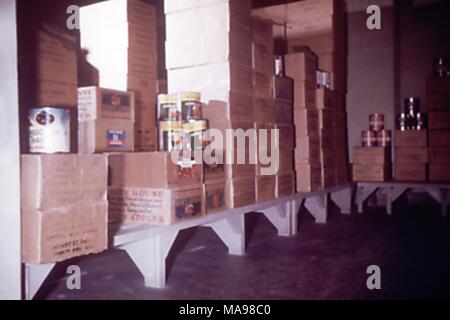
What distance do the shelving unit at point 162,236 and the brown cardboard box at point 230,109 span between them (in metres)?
0.79

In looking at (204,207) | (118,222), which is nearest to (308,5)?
(204,207)

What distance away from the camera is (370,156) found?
22.5 ft

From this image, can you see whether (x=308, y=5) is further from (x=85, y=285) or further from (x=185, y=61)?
(x=85, y=285)

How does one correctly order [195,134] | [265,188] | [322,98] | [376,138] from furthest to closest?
1. [376,138]
2. [322,98]
3. [265,188]
4. [195,134]

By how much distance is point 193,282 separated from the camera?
3.21m

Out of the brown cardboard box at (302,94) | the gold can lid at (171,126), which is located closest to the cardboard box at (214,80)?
the gold can lid at (171,126)

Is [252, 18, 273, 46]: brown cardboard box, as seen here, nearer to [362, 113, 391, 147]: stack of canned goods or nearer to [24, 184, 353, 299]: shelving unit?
[24, 184, 353, 299]: shelving unit

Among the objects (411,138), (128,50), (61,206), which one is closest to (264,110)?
(128,50)

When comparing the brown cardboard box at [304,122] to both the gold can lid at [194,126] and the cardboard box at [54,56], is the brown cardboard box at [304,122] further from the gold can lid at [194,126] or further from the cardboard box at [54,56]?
the cardboard box at [54,56]

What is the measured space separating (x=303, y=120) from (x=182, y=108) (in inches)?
83.6

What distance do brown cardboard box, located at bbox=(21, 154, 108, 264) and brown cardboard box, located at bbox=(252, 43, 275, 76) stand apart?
2210 mm

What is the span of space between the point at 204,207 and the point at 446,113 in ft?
15.7

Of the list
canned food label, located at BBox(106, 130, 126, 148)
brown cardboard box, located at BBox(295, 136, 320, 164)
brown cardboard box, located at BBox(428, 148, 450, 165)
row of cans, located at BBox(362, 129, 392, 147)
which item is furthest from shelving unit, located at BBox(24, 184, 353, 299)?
brown cardboard box, located at BBox(428, 148, 450, 165)

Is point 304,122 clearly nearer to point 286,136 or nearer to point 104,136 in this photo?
point 286,136
